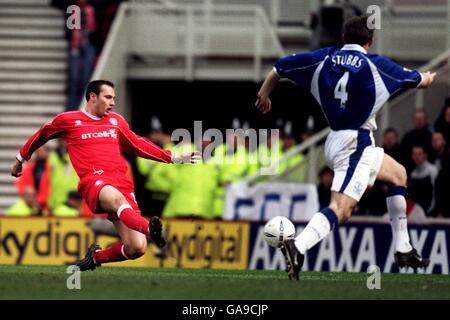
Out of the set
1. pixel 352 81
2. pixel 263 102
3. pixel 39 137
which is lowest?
pixel 39 137

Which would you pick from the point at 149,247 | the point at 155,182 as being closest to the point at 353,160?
the point at 149,247

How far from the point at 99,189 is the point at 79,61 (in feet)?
34.4

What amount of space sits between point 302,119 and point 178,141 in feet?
12.2

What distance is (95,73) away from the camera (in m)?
23.0

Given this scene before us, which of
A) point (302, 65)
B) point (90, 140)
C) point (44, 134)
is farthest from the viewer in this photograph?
point (44, 134)

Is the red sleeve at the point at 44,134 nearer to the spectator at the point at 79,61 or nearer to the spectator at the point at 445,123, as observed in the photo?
the spectator at the point at 445,123

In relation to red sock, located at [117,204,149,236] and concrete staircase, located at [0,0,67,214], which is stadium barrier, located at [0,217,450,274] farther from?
red sock, located at [117,204,149,236]

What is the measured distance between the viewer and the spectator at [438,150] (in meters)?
18.5

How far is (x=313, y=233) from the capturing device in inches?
454

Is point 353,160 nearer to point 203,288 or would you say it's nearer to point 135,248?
point 203,288

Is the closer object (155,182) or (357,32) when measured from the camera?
(357,32)

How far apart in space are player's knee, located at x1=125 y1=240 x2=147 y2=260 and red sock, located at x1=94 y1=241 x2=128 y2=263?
0.10 m
